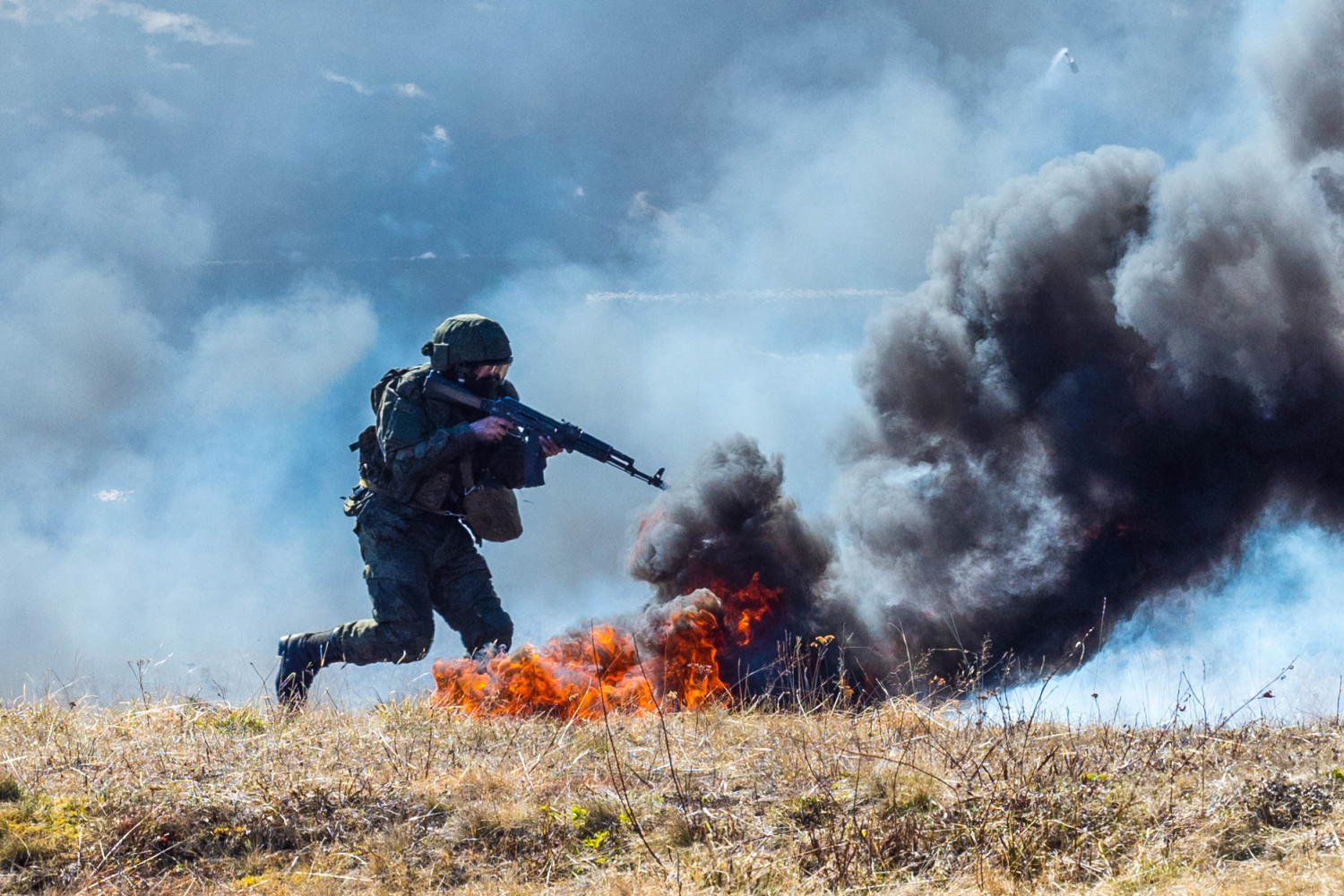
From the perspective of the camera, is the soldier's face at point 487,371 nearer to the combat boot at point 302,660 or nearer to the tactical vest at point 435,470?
the tactical vest at point 435,470

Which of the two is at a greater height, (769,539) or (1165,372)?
(1165,372)

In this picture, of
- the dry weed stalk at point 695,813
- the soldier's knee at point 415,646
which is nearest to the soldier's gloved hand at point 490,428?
the soldier's knee at point 415,646

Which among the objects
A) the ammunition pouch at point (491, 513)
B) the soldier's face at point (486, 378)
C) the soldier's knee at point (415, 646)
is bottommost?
the soldier's knee at point (415, 646)

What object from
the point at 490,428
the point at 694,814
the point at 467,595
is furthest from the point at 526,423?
the point at 694,814

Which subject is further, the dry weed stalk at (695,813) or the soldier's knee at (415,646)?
the soldier's knee at (415,646)

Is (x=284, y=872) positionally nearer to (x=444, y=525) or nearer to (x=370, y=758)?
(x=370, y=758)

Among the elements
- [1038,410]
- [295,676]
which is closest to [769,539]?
[1038,410]

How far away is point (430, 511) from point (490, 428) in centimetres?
91

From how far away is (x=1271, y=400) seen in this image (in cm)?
1473

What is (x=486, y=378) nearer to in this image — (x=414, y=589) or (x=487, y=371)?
(x=487, y=371)

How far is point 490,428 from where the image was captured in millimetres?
9898

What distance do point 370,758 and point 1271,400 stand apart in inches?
478

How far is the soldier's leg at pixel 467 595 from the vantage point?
1007 cm

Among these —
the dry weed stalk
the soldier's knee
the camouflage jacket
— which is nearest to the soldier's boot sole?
the soldier's knee
